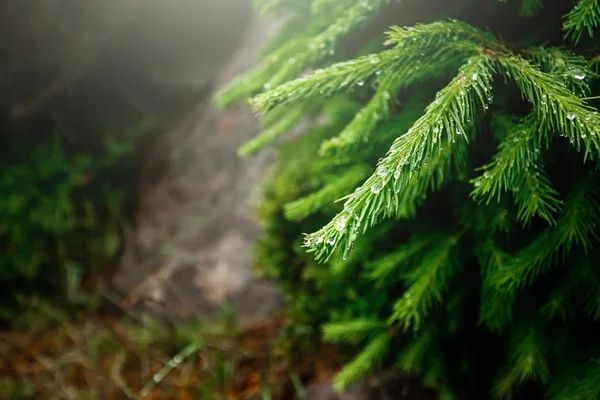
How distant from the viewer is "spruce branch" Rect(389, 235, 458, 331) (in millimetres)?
1190

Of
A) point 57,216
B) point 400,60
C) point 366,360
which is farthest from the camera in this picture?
point 57,216

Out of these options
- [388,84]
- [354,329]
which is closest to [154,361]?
[354,329]

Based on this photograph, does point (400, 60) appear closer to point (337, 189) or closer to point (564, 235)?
point (337, 189)

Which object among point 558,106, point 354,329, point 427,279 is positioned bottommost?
point 354,329

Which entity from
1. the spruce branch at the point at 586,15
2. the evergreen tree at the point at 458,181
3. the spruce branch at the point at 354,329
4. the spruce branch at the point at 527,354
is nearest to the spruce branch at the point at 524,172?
the evergreen tree at the point at 458,181

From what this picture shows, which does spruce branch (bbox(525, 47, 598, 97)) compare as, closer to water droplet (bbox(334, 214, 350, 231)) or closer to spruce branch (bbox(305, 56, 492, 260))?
spruce branch (bbox(305, 56, 492, 260))

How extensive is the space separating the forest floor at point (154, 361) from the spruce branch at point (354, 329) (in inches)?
14.1

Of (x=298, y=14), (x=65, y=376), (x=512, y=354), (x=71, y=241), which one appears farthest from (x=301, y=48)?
(x=71, y=241)

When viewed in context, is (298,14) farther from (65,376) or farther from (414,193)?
(65,376)

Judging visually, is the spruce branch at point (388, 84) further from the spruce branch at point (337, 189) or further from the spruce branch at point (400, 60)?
the spruce branch at point (337, 189)

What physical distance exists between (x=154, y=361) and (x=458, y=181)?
6.61 ft

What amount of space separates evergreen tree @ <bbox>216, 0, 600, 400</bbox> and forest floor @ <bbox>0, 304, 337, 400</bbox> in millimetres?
501

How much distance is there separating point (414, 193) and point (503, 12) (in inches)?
24.8

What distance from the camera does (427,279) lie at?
1.23m
